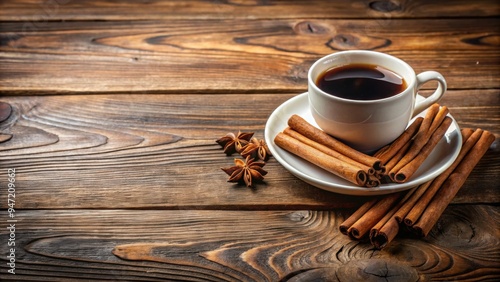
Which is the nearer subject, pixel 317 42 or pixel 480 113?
pixel 480 113

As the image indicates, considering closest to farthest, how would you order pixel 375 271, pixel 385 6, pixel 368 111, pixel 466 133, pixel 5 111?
pixel 375 271 < pixel 368 111 < pixel 466 133 < pixel 5 111 < pixel 385 6

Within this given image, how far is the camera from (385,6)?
1734 mm

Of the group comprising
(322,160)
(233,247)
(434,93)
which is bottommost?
(233,247)

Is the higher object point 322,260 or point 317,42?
point 317,42

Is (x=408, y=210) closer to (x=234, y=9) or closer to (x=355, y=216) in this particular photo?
(x=355, y=216)

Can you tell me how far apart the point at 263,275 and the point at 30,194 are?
46 centimetres

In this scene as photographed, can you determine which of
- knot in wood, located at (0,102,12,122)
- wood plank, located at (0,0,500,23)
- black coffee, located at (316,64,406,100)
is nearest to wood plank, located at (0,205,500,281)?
black coffee, located at (316,64,406,100)

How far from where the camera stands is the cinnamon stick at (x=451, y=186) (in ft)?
3.19

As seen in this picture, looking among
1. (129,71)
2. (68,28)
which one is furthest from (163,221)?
(68,28)

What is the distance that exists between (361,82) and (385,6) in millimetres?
689

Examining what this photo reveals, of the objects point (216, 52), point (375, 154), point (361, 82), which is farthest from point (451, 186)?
point (216, 52)

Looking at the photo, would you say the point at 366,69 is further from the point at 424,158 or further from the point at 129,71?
the point at 129,71

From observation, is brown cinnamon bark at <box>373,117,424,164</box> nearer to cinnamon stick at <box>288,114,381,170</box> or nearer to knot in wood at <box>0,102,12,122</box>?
cinnamon stick at <box>288,114,381,170</box>

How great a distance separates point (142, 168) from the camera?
3.79ft
